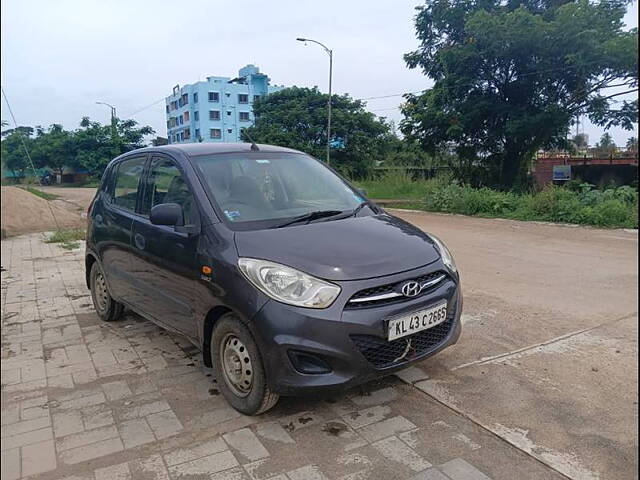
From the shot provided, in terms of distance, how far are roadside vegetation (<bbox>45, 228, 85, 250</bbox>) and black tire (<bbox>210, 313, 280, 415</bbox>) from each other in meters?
7.92

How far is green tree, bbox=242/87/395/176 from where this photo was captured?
33094 millimetres

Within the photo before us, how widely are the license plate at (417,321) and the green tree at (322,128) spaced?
96.3 ft

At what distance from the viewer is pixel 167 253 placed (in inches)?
141

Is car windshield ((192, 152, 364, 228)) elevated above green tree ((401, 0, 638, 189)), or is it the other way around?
green tree ((401, 0, 638, 189))

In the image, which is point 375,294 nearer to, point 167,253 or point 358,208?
point 358,208

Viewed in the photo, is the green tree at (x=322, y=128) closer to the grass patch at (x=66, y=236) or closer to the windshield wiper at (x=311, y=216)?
the grass patch at (x=66, y=236)

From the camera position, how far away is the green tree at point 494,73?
33.8 feet

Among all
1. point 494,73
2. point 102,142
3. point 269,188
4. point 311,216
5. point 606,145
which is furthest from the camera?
point 494,73

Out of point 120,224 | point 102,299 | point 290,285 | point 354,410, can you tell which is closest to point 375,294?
point 290,285

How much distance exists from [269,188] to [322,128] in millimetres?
30771

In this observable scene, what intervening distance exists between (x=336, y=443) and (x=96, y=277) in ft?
11.1

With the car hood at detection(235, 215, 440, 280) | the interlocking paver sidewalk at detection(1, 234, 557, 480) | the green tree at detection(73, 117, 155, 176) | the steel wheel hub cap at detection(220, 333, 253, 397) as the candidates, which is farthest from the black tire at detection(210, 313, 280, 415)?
the green tree at detection(73, 117, 155, 176)

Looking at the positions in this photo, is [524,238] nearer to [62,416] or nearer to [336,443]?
[336,443]

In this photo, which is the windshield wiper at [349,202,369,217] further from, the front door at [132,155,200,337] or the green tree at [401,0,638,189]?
the green tree at [401,0,638,189]
